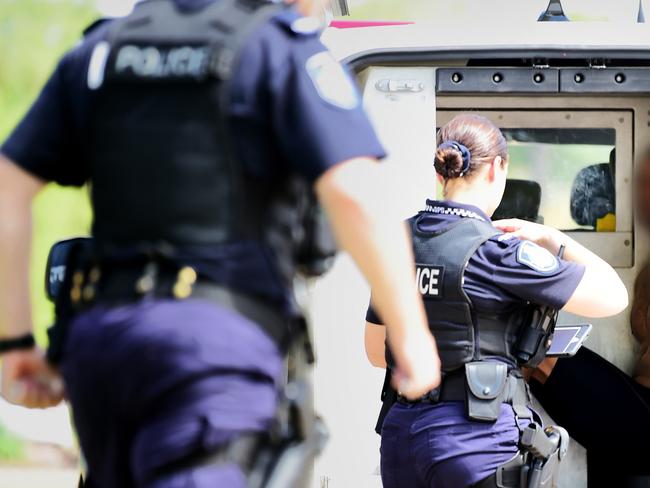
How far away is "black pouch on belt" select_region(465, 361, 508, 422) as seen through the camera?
10.5ft

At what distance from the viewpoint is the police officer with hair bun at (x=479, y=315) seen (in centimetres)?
319

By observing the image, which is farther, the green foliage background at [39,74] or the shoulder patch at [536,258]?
the green foliage background at [39,74]

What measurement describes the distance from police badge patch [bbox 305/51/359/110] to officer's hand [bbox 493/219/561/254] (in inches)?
54.3

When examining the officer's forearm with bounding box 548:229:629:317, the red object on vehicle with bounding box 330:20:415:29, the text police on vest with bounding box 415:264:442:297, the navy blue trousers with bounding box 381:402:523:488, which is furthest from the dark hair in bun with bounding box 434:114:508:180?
the red object on vehicle with bounding box 330:20:415:29

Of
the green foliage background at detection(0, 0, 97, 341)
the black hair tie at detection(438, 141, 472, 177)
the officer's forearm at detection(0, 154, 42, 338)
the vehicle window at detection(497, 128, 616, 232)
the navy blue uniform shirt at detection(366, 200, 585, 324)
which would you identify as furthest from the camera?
the green foliage background at detection(0, 0, 97, 341)

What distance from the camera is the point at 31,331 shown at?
220 centimetres

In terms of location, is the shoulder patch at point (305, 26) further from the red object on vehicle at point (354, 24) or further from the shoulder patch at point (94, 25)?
the red object on vehicle at point (354, 24)

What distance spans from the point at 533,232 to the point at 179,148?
1.57 m

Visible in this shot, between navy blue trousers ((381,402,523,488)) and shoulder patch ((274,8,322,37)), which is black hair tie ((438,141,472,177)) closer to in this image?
navy blue trousers ((381,402,523,488))

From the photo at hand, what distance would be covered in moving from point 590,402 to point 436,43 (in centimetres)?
146

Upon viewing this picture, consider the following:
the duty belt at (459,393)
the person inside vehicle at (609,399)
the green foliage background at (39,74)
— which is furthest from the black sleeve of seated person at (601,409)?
the green foliage background at (39,74)

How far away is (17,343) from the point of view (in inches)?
86.0

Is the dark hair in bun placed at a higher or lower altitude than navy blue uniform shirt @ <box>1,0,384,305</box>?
lower

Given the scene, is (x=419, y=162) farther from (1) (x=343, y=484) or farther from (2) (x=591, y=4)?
(2) (x=591, y=4)
